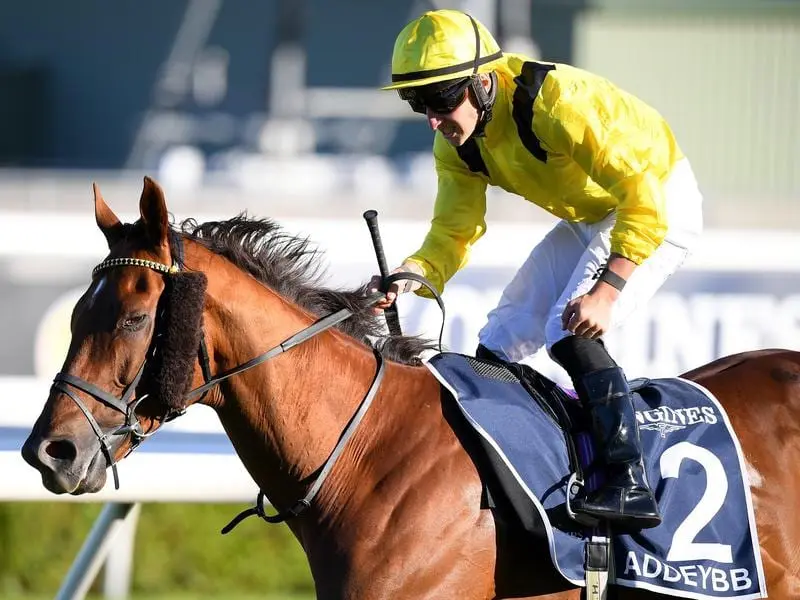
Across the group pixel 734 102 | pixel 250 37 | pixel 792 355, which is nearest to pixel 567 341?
pixel 792 355

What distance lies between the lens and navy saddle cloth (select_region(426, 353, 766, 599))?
9.71 feet

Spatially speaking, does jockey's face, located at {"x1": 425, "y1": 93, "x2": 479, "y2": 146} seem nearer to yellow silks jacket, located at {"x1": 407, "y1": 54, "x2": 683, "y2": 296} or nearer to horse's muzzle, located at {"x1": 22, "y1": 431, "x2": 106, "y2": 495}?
yellow silks jacket, located at {"x1": 407, "y1": 54, "x2": 683, "y2": 296}

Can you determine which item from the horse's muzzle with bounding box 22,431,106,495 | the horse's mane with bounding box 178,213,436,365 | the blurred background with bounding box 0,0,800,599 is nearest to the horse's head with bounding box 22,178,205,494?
the horse's muzzle with bounding box 22,431,106,495

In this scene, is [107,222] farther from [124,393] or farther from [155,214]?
[124,393]

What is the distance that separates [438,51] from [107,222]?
2.78 feet

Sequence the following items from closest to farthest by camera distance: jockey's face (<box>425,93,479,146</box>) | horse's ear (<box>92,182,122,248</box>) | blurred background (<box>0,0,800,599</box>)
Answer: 1. horse's ear (<box>92,182,122,248</box>)
2. jockey's face (<box>425,93,479,146</box>)
3. blurred background (<box>0,0,800,599</box>)

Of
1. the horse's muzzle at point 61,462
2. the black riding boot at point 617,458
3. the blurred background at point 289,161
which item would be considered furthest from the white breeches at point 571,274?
the blurred background at point 289,161

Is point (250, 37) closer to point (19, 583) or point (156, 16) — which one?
point (156, 16)

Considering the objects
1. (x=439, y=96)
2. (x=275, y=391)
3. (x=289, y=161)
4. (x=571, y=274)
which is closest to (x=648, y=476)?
(x=571, y=274)

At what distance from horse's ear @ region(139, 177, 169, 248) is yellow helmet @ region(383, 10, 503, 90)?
61cm

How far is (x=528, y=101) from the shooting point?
315cm

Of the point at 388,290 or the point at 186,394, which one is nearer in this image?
the point at 186,394

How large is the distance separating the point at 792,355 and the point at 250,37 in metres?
13.3

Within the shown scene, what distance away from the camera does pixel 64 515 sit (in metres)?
5.91
